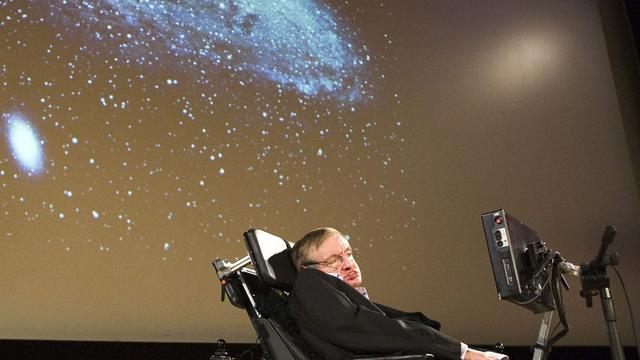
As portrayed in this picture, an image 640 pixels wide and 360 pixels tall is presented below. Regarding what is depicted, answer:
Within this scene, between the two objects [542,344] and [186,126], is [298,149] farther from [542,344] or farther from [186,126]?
[542,344]

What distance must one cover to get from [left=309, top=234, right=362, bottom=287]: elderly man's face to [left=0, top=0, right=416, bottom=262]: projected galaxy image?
1.07 metres

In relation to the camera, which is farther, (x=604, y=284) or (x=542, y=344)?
(x=542, y=344)

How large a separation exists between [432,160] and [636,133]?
161cm


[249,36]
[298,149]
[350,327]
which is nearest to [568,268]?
[350,327]

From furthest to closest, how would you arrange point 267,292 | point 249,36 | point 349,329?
1. point 249,36
2. point 267,292
3. point 349,329

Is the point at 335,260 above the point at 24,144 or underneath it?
underneath

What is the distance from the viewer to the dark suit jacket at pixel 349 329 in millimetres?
1878

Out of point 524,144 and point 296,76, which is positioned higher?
point 296,76

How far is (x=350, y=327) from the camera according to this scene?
1907 mm

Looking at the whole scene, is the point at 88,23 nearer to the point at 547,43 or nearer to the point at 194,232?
the point at 194,232

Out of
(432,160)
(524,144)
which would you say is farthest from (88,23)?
(524,144)

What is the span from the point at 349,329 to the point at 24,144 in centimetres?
174

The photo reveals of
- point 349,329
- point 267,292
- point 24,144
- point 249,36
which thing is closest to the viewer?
point 349,329

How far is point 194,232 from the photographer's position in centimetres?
313
